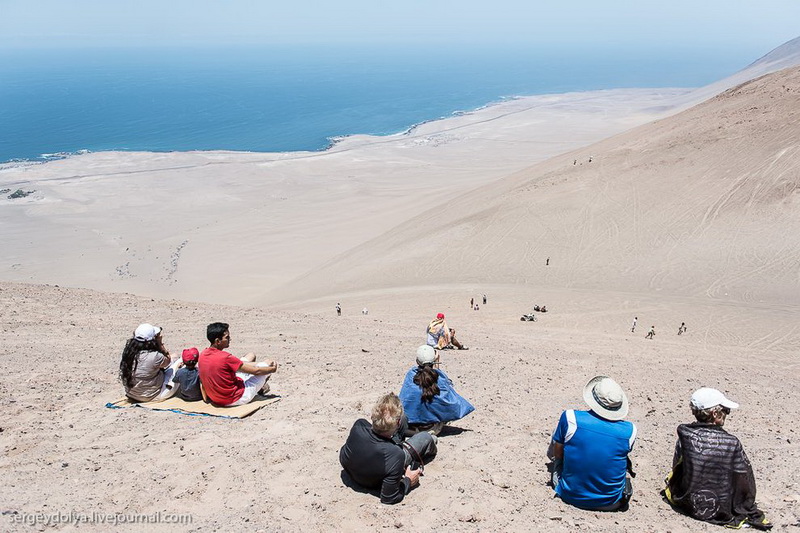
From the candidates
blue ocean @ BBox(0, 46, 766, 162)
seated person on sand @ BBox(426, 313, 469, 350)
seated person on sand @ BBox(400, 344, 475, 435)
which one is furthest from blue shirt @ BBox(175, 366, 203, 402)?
blue ocean @ BBox(0, 46, 766, 162)

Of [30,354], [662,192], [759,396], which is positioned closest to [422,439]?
[759,396]

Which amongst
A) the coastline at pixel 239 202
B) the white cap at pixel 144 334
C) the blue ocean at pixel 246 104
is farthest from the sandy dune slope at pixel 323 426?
the blue ocean at pixel 246 104

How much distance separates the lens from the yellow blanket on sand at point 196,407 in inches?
265

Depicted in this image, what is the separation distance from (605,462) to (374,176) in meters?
53.3

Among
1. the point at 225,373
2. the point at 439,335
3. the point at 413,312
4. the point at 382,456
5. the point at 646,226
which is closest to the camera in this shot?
the point at 382,456

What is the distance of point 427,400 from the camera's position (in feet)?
20.2

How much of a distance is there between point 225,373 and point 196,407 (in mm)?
640

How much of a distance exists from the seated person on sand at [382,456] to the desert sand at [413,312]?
0.18 m

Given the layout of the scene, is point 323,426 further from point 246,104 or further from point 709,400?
point 246,104

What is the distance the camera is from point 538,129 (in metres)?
81.8

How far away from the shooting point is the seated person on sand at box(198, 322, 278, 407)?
666 cm

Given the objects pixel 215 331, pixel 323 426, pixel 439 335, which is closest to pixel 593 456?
pixel 323 426

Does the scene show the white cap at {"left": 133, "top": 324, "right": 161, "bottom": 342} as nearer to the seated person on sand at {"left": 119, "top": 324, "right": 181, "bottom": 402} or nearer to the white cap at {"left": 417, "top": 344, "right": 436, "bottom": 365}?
the seated person on sand at {"left": 119, "top": 324, "right": 181, "bottom": 402}

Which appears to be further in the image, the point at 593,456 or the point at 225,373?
the point at 225,373
